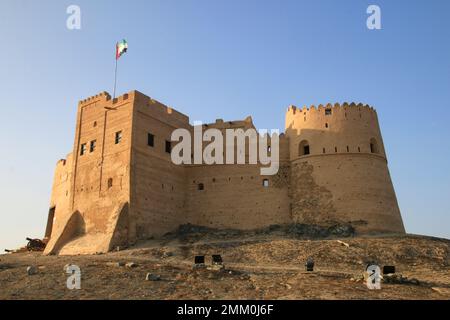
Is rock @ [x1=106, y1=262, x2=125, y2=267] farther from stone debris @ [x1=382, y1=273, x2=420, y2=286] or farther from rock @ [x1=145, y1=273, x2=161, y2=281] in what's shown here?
stone debris @ [x1=382, y1=273, x2=420, y2=286]

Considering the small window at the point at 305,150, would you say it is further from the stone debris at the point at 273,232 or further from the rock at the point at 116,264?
the rock at the point at 116,264

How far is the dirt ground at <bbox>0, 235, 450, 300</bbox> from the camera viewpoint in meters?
13.7

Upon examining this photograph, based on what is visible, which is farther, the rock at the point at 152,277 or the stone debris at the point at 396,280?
the stone debris at the point at 396,280

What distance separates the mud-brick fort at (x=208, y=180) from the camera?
87.7 ft

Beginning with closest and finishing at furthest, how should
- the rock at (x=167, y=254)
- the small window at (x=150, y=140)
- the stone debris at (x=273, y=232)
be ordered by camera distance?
the rock at (x=167, y=254), the stone debris at (x=273, y=232), the small window at (x=150, y=140)

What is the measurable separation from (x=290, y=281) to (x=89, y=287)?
6882mm

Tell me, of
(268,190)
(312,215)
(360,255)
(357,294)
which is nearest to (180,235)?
(268,190)

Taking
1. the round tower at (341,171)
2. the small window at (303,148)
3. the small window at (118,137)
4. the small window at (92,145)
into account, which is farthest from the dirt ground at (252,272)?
the small window at (92,145)

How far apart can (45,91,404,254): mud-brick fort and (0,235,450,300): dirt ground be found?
2.50 meters

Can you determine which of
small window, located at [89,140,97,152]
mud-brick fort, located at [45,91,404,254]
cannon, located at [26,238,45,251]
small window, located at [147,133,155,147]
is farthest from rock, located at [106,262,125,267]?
cannon, located at [26,238,45,251]

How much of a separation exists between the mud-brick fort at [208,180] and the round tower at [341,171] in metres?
0.06

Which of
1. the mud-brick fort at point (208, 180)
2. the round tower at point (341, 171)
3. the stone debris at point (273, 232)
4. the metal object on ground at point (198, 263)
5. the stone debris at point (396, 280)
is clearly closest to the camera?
the stone debris at point (396, 280)

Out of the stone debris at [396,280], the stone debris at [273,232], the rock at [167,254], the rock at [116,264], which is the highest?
the stone debris at [273,232]

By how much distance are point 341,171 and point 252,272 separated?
1301 cm
